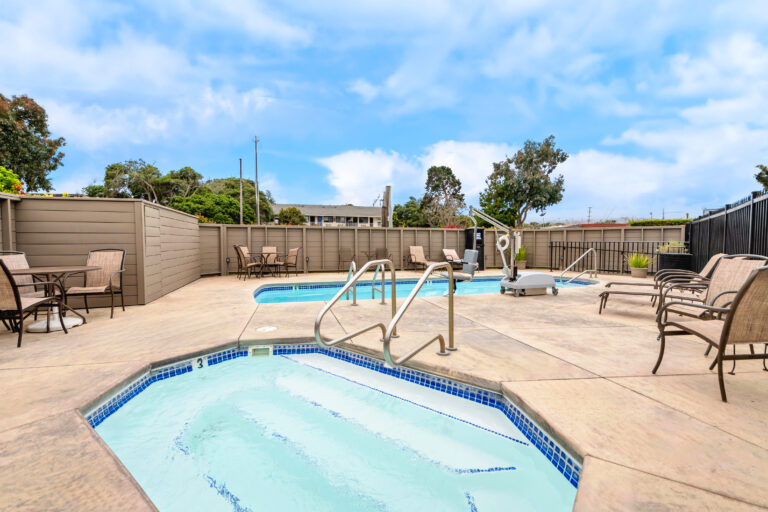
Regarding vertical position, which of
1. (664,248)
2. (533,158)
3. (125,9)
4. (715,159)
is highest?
(125,9)

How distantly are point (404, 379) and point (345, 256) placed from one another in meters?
8.60

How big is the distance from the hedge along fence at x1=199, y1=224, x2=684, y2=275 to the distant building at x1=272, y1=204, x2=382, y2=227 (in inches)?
1400

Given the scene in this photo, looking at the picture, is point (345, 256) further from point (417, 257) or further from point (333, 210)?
point (333, 210)

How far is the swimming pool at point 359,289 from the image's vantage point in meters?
7.62

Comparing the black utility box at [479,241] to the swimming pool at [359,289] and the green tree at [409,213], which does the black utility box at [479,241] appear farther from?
the green tree at [409,213]

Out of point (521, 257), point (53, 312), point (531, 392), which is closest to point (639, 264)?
point (521, 257)

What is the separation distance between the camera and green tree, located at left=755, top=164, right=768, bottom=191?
70.8ft

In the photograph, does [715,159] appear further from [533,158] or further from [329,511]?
[329,511]

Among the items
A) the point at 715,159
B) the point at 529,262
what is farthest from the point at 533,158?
the point at 529,262

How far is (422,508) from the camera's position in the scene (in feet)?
5.58

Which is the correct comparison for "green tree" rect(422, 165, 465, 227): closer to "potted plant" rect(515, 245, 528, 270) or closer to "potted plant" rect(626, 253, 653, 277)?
"potted plant" rect(515, 245, 528, 270)

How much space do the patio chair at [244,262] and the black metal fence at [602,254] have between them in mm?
9467

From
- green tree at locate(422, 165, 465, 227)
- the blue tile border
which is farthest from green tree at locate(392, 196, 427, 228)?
the blue tile border

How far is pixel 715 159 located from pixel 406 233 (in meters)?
18.3
